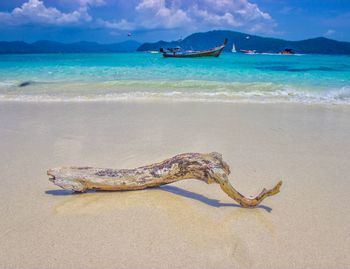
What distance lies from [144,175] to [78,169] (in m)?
0.68

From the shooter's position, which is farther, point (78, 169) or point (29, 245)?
point (78, 169)

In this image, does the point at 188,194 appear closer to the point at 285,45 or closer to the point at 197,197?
the point at 197,197

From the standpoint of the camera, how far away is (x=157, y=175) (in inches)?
137

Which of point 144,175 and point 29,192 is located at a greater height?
point 144,175

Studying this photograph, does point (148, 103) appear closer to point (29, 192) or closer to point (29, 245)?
point (29, 192)

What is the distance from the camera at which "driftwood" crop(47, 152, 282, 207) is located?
3.22m

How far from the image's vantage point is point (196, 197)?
141 inches

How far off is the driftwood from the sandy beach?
127 mm

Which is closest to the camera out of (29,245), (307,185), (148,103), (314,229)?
(29,245)

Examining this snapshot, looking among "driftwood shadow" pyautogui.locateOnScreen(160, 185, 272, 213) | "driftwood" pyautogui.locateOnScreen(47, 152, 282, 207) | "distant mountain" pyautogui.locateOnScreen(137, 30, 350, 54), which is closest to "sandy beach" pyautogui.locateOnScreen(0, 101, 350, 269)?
"driftwood shadow" pyautogui.locateOnScreen(160, 185, 272, 213)

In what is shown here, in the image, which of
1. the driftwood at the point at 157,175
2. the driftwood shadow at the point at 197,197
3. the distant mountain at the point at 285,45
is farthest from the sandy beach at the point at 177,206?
the distant mountain at the point at 285,45

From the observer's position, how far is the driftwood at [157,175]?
322 centimetres

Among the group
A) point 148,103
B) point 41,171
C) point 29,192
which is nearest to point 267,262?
point 29,192

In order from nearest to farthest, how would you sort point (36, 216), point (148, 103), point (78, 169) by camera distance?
point (36, 216), point (78, 169), point (148, 103)
